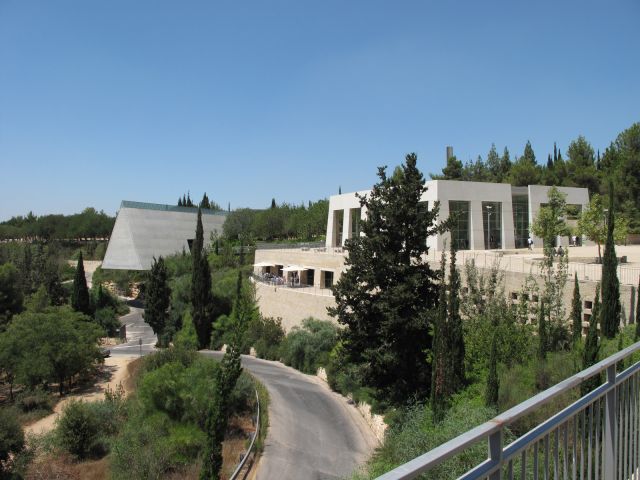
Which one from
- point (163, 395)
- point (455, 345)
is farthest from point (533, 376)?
point (163, 395)

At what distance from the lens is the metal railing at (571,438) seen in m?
1.57

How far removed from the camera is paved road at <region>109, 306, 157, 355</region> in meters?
35.5

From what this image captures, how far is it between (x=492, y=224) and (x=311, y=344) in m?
17.6

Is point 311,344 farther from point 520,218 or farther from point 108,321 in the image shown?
point 108,321

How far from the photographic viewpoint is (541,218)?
89.1ft

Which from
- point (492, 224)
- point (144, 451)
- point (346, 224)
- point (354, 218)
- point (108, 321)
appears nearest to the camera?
point (144, 451)

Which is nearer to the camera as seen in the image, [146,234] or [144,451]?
[144,451]

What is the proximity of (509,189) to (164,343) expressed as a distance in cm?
2708

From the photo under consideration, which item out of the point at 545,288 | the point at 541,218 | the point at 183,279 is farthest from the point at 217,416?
the point at 183,279

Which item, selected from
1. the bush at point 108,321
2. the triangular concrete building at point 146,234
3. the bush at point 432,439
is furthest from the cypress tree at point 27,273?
the bush at point 432,439

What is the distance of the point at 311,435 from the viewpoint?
1611 centimetres

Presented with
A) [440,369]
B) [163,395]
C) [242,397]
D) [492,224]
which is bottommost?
[242,397]

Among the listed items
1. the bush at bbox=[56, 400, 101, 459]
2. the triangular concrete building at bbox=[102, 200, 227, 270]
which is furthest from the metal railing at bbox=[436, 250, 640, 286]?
the triangular concrete building at bbox=[102, 200, 227, 270]

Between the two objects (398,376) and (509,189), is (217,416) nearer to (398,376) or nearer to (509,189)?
(398,376)
